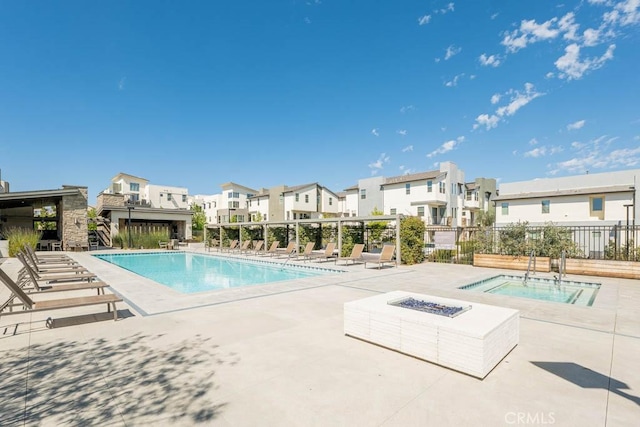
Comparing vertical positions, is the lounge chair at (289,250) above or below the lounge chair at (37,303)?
below

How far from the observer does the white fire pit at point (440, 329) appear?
11.0 feet

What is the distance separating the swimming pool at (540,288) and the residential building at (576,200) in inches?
502

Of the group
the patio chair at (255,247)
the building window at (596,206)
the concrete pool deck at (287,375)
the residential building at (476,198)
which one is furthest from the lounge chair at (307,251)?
the residential building at (476,198)

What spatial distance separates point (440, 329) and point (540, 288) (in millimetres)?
8190

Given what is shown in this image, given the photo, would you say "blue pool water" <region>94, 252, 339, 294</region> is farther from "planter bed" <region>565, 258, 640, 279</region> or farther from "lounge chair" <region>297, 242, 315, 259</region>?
"planter bed" <region>565, 258, 640, 279</region>

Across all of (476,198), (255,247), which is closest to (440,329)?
(255,247)

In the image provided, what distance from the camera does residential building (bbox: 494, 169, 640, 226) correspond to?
20938 mm

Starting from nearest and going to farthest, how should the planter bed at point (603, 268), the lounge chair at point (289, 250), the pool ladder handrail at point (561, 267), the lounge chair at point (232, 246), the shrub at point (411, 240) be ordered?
the pool ladder handrail at point (561, 267)
the planter bed at point (603, 268)
the shrub at point (411, 240)
the lounge chair at point (289, 250)
the lounge chair at point (232, 246)

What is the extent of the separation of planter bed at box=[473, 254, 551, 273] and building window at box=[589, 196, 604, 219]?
15.2 meters

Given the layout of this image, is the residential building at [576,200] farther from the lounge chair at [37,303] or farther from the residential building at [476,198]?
the lounge chair at [37,303]

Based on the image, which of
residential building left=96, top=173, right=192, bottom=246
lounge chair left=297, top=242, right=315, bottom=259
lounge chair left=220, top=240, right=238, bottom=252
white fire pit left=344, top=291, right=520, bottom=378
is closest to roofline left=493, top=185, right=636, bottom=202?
lounge chair left=297, top=242, right=315, bottom=259

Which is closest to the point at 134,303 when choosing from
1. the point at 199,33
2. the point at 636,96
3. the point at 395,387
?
the point at 395,387

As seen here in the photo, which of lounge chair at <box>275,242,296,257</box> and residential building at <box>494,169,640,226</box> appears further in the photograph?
residential building at <box>494,169,640,226</box>

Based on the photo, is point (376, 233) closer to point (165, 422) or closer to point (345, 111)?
point (345, 111)
